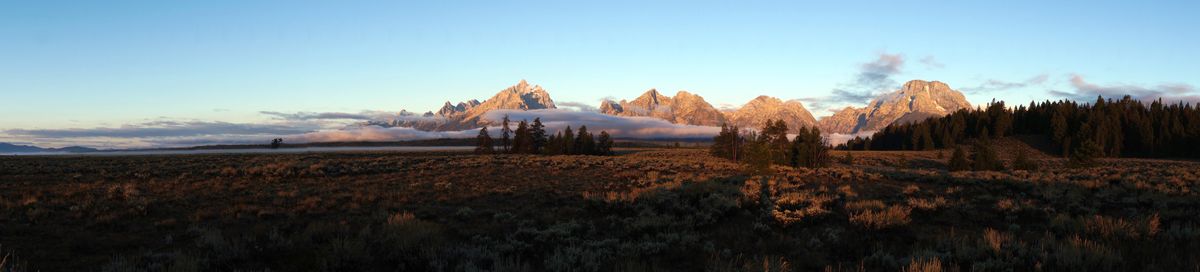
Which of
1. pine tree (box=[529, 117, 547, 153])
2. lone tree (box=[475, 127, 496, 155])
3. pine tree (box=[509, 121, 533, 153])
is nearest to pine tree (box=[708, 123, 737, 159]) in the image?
pine tree (box=[529, 117, 547, 153])

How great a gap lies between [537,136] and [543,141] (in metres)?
1.70

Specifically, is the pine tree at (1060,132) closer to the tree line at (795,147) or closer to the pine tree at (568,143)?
the tree line at (795,147)

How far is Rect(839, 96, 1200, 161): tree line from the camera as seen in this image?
82.0m

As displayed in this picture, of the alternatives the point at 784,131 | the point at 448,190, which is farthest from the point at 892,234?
the point at 784,131

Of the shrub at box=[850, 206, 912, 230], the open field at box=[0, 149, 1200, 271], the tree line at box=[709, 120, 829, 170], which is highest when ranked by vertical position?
the tree line at box=[709, 120, 829, 170]

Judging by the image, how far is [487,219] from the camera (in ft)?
42.1

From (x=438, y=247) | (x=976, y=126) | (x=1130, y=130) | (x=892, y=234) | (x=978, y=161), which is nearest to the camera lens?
(x=438, y=247)

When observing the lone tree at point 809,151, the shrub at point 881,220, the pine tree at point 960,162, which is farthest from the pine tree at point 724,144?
the shrub at point 881,220

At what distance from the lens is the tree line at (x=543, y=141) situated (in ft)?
318

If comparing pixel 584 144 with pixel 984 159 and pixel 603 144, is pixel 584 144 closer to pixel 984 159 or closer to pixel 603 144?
pixel 603 144

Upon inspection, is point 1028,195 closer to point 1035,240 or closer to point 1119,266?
point 1035,240

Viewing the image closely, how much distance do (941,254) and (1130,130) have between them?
117m

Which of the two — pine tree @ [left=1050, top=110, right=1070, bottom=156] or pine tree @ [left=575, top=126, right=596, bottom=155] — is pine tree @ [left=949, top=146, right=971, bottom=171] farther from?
pine tree @ [left=575, top=126, right=596, bottom=155]

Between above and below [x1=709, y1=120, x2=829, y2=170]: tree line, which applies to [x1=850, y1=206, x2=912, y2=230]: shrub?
below
